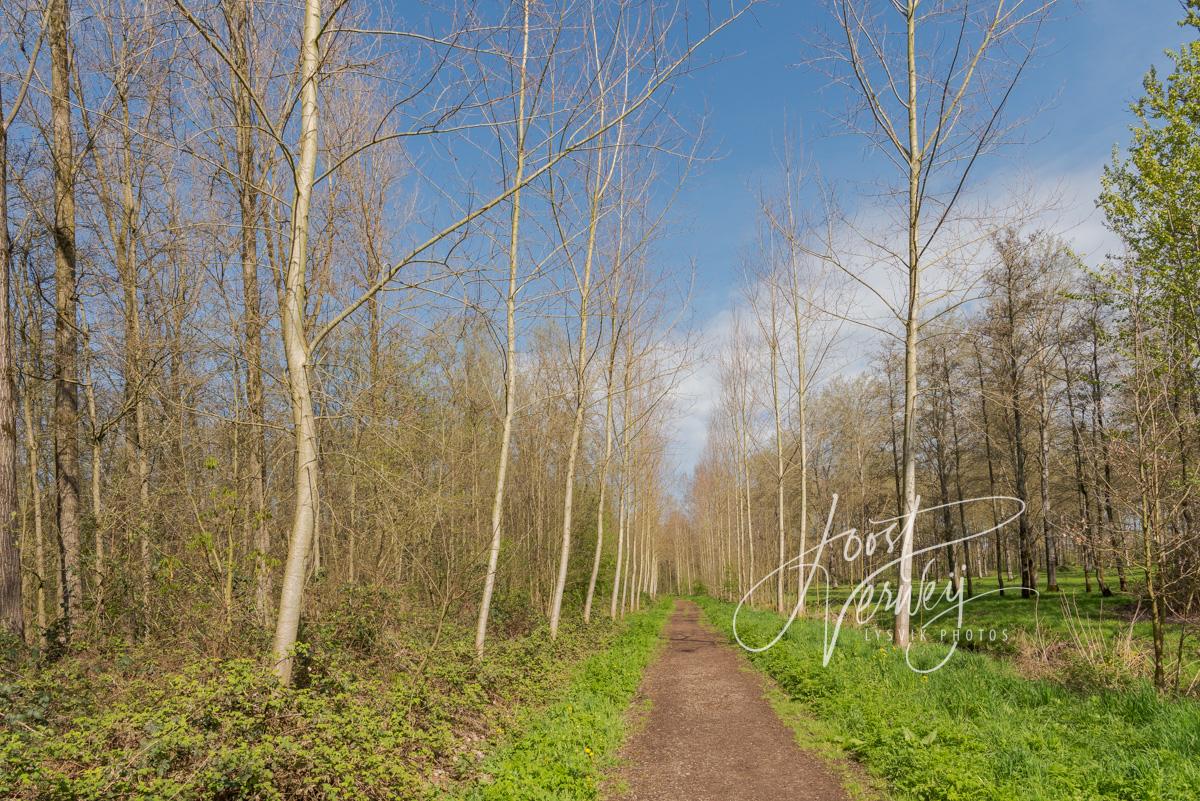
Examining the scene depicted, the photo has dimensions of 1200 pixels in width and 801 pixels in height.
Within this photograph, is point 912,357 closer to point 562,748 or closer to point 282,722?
point 562,748

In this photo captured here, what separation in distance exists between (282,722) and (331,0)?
17.9 ft

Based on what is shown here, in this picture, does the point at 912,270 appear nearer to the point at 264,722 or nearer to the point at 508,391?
the point at 508,391

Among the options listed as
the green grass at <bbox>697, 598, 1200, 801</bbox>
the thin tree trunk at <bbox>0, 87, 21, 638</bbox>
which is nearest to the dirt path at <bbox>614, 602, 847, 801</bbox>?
the green grass at <bbox>697, 598, 1200, 801</bbox>

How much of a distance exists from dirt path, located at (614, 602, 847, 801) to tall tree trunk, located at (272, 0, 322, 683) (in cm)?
288

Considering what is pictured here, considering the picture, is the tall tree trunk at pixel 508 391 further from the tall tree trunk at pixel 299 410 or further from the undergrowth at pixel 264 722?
the tall tree trunk at pixel 299 410

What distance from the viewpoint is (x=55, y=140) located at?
8.66 m

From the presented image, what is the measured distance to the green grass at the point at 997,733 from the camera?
13.6 ft

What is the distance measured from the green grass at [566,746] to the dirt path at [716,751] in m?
0.28

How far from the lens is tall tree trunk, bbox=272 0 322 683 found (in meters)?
4.43

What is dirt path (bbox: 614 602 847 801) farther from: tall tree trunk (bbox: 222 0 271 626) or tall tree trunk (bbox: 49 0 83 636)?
tall tree trunk (bbox: 49 0 83 636)

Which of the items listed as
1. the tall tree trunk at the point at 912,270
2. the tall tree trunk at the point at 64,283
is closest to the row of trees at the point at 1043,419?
the tall tree trunk at the point at 912,270

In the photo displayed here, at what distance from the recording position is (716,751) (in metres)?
6.00

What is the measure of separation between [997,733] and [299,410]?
6.12 meters

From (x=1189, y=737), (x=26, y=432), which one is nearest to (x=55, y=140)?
(x=26, y=432)
